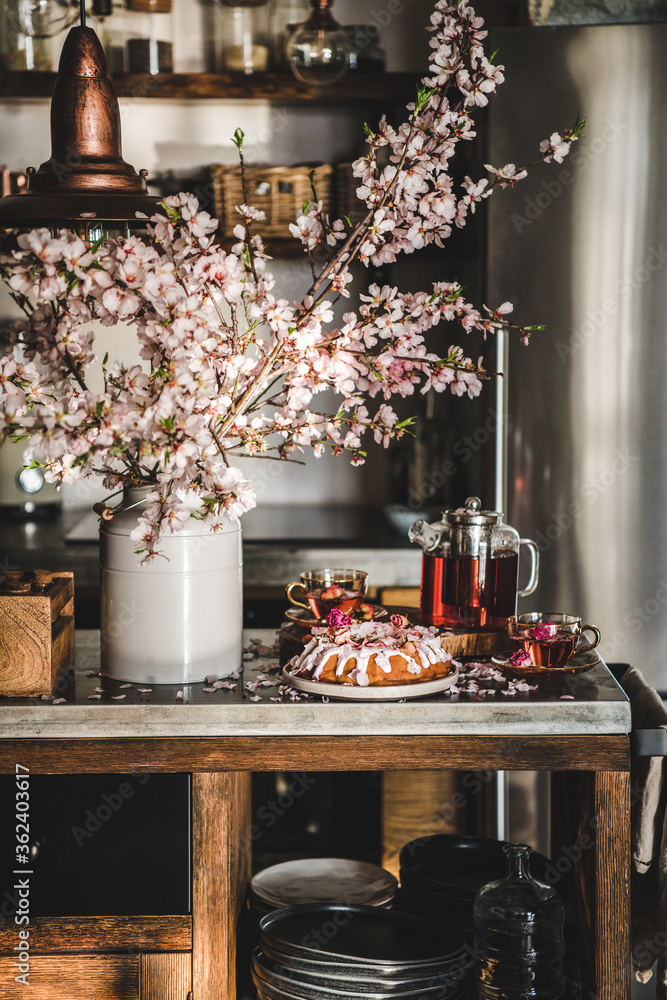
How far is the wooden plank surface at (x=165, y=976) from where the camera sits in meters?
1.24

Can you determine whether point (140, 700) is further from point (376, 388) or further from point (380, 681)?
point (376, 388)

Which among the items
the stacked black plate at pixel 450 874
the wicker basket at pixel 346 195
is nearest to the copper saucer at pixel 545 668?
the stacked black plate at pixel 450 874

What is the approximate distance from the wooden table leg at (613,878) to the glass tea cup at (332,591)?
41 centimetres

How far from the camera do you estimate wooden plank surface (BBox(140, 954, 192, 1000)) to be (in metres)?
1.24

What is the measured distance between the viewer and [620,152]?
2.26 meters

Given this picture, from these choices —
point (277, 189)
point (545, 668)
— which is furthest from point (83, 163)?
point (277, 189)

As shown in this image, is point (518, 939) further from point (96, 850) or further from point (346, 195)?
point (346, 195)

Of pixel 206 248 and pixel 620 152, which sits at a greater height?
pixel 620 152

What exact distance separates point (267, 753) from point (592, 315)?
1453 millimetres

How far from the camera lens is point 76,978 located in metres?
1.24

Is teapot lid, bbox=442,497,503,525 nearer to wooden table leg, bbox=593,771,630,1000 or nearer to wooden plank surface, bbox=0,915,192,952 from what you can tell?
wooden table leg, bbox=593,771,630,1000

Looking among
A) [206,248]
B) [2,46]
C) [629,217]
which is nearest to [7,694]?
[206,248]

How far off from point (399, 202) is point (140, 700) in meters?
0.70

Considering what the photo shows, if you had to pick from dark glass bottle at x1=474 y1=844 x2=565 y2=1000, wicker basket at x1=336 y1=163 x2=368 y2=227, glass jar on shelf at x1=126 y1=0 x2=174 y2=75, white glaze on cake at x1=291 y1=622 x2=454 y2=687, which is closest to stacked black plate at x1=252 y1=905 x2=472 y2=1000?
dark glass bottle at x1=474 y1=844 x2=565 y2=1000
